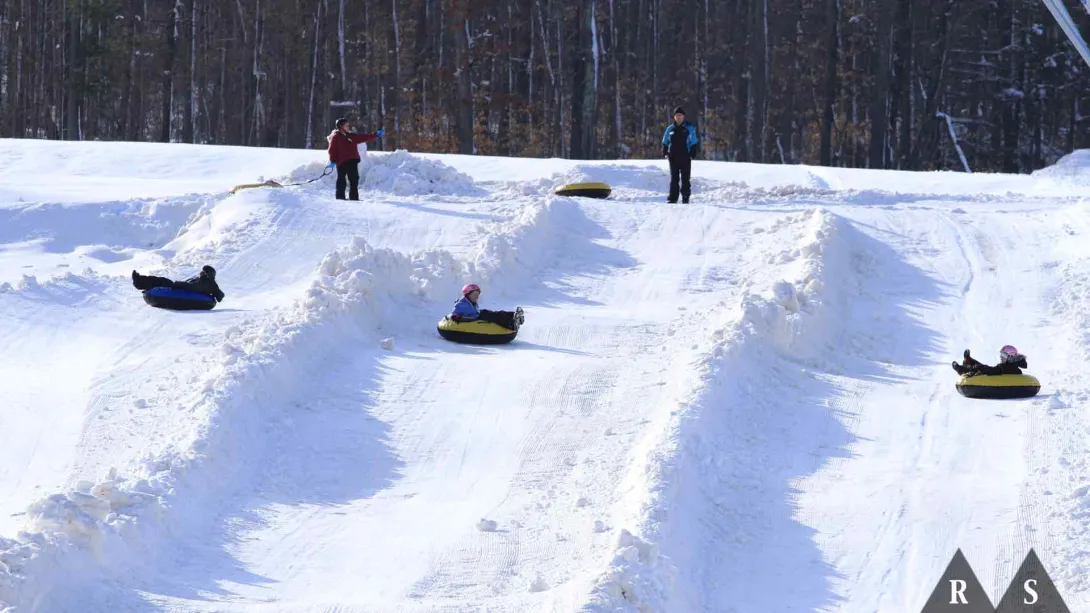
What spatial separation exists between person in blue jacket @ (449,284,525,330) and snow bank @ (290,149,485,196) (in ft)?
27.0

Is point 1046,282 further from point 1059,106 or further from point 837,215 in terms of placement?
point 1059,106

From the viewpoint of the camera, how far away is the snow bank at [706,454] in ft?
26.8

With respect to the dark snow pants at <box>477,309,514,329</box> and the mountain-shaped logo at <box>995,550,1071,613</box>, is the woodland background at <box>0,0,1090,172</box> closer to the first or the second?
the dark snow pants at <box>477,309,514,329</box>

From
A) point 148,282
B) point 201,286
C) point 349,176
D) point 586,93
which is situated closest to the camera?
point 201,286

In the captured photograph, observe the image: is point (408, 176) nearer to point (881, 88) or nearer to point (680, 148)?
point (680, 148)

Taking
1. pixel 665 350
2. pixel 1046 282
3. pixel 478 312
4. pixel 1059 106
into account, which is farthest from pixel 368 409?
pixel 1059 106

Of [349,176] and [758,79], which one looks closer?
[349,176]

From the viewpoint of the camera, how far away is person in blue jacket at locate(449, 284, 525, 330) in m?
13.1

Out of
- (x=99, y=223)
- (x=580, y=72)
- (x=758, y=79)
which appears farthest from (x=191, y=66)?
(x=99, y=223)

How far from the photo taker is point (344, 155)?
19.6 meters

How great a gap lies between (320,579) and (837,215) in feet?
36.3

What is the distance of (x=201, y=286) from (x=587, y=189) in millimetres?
7662

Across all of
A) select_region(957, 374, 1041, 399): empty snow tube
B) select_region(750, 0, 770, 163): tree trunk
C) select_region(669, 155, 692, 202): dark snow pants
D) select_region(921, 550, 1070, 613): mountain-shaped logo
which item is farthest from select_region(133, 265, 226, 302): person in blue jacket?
select_region(750, 0, 770, 163): tree trunk

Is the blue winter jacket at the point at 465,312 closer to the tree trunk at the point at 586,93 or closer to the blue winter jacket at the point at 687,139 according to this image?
the blue winter jacket at the point at 687,139
